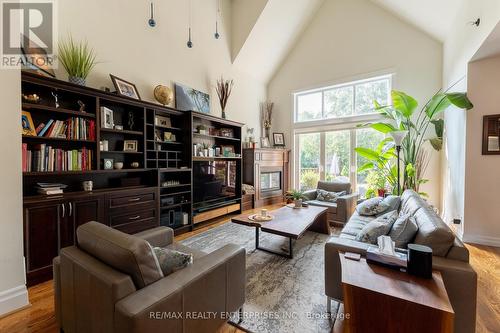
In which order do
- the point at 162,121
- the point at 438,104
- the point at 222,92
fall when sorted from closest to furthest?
the point at 438,104 → the point at 162,121 → the point at 222,92

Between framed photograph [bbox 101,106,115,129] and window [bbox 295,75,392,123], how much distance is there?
4689 millimetres

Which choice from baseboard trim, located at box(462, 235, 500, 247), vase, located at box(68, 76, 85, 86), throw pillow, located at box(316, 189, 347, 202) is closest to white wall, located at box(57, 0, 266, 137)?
vase, located at box(68, 76, 85, 86)

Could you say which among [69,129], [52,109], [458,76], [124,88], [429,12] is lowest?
[69,129]

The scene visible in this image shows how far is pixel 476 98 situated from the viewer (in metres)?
3.15

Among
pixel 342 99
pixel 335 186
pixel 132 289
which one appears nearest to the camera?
pixel 132 289

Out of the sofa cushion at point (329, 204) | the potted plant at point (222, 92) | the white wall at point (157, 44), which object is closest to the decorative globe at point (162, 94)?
the white wall at point (157, 44)

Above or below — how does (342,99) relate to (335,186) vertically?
above

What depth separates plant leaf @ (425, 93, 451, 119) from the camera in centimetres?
345

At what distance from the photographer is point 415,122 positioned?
4.69m

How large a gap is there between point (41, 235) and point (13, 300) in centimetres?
58

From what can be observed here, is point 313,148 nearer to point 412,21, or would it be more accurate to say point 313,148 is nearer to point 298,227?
point 412,21

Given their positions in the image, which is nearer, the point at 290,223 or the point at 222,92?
the point at 290,223

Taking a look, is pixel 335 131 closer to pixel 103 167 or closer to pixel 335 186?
pixel 335 186
